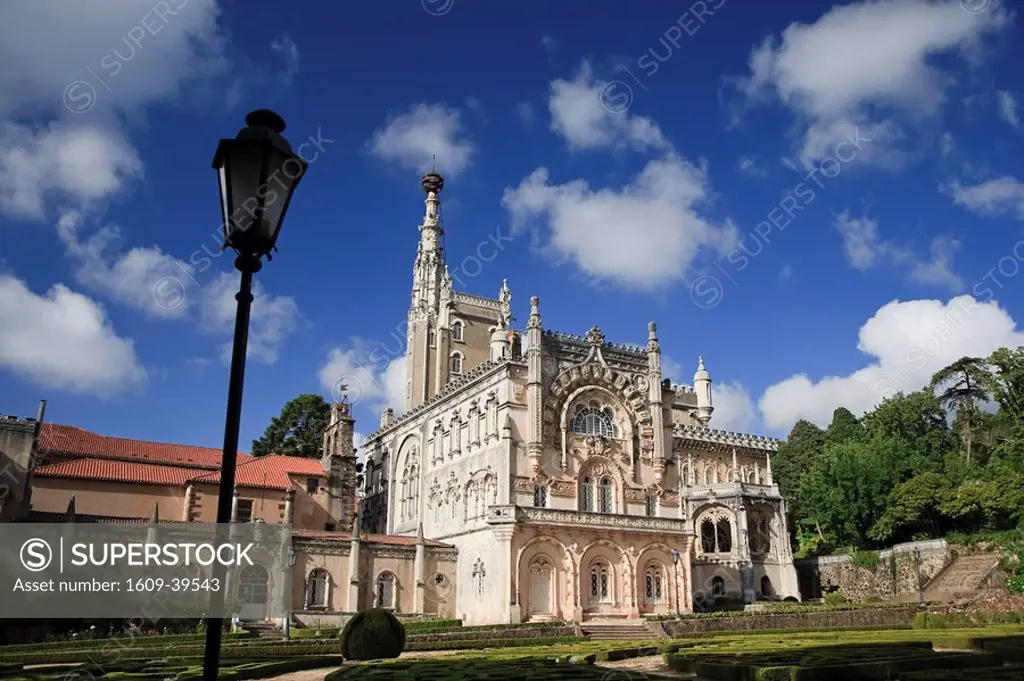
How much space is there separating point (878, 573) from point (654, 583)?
19.0m

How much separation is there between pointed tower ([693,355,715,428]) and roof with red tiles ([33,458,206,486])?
148 ft

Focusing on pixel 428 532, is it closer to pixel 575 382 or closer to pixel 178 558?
pixel 575 382

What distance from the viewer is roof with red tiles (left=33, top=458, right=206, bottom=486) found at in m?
48.9

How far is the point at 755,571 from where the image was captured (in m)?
58.9

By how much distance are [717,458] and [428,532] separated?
26.1 metres

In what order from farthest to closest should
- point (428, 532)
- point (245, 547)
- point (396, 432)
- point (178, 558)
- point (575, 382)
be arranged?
1. point (396, 432)
2. point (428, 532)
3. point (575, 382)
4. point (245, 547)
5. point (178, 558)

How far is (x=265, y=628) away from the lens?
4078 cm

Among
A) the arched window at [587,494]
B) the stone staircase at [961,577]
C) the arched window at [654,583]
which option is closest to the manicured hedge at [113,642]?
the arched window at [587,494]

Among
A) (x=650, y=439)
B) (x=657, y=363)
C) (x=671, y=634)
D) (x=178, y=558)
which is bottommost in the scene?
(x=671, y=634)

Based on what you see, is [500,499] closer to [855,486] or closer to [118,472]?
[118,472]

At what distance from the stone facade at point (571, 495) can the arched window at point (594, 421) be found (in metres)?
0.07

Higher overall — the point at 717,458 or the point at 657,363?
the point at 657,363

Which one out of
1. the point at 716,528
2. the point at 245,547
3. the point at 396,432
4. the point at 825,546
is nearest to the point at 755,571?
the point at 716,528

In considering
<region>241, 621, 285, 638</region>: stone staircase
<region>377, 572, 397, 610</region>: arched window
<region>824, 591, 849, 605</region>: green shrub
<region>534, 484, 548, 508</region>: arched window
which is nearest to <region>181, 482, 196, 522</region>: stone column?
<region>241, 621, 285, 638</region>: stone staircase
